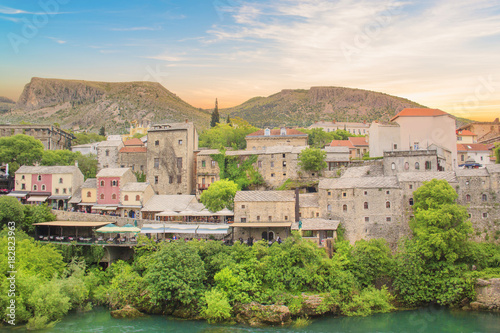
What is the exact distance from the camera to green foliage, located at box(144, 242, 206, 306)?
36.7 meters

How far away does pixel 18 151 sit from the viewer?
203 feet

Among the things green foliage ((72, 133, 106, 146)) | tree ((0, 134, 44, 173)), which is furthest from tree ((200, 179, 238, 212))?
green foliage ((72, 133, 106, 146))

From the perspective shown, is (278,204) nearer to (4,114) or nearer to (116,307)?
(116,307)

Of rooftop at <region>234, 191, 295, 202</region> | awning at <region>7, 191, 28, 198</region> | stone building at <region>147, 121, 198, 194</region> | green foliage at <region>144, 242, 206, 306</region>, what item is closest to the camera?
green foliage at <region>144, 242, 206, 306</region>

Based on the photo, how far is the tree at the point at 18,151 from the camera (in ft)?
201

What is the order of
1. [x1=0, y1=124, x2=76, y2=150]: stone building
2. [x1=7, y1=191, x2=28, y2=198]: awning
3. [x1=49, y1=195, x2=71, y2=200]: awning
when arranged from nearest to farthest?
[x1=7, y1=191, x2=28, y2=198]: awning
[x1=49, y1=195, x2=71, y2=200]: awning
[x1=0, y1=124, x2=76, y2=150]: stone building

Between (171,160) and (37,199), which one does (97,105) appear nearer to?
(37,199)

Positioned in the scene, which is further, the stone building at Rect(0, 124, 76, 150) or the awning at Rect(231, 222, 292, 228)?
the stone building at Rect(0, 124, 76, 150)

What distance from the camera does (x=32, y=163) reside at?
206ft

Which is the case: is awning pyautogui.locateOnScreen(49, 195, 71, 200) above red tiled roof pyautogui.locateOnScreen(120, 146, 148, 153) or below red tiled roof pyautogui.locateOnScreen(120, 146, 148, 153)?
below

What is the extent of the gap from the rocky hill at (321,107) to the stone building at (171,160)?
7667 centimetres

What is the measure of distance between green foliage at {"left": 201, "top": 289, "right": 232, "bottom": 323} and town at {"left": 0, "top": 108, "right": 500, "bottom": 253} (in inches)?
347

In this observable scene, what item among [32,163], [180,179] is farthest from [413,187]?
[32,163]

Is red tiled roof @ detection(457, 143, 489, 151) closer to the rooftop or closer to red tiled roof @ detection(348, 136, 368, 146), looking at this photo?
red tiled roof @ detection(348, 136, 368, 146)
